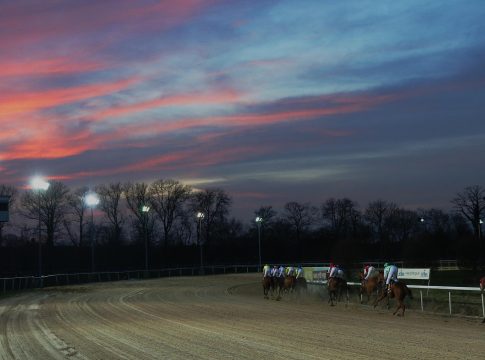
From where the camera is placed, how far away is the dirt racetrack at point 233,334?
38.1 feet

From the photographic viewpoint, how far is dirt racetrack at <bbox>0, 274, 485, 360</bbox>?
1162cm

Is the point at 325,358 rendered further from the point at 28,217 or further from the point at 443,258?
the point at 28,217

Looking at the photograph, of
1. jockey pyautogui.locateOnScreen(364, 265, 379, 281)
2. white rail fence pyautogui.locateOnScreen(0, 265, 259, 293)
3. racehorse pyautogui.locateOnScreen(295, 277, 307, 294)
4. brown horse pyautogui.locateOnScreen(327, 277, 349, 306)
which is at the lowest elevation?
white rail fence pyautogui.locateOnScreen(0, 265, 259, 293)

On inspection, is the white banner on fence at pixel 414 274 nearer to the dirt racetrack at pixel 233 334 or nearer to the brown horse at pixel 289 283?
the dirt racetrack at pixel 233 334

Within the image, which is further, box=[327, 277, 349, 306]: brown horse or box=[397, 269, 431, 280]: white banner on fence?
box=[397, 269, 431, 280]: white banner on fence

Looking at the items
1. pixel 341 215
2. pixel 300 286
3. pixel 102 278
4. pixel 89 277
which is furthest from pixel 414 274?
pixel 341 215

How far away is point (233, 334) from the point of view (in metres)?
14.7

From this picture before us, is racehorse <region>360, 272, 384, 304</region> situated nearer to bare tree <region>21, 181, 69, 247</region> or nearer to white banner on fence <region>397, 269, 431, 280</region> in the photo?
white banner on fence <region>397, 269, 431, 280</region>

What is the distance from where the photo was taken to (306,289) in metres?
30.4

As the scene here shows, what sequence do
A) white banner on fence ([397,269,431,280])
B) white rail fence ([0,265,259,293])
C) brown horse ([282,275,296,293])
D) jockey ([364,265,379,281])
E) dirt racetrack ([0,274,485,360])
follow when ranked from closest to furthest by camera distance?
dirt racetrack ([0,274,485,360]) < jockey ([364,265,379,281]) < white banner on fence ([397,269,431,280]) < brown horse ([282,275,296,293]) < white rail fence ([0,265,259,293])

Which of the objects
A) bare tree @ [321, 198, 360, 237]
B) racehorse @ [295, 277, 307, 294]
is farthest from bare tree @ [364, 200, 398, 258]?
racehorse @ [295, 277, 307, 294]

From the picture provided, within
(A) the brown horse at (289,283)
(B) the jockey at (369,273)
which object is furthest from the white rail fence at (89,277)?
(B) the jockey at (369,273)

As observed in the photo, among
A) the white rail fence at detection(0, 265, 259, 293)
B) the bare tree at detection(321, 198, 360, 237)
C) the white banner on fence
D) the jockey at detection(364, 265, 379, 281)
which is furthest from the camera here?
the bare tree at detection(321, 198, 360, 237)

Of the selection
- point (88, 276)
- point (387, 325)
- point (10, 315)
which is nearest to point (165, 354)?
point (387, 325)
